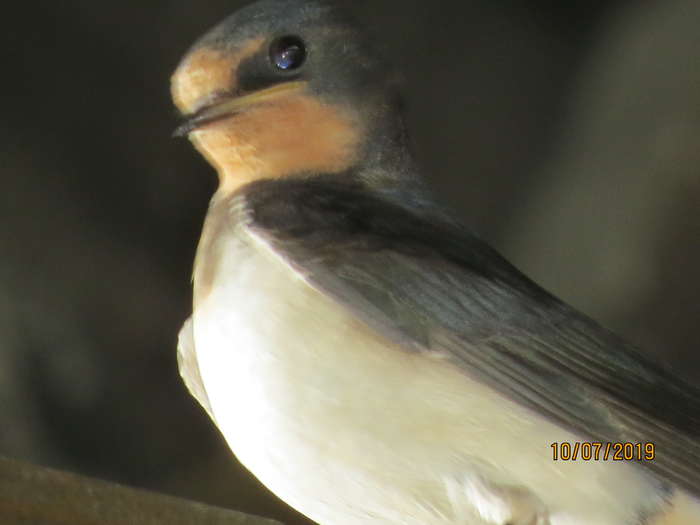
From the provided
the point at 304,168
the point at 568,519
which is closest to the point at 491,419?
the point at 568,519

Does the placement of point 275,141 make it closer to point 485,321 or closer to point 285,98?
point 285,98

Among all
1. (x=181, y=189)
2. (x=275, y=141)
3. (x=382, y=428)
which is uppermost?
(x=275, y=141)

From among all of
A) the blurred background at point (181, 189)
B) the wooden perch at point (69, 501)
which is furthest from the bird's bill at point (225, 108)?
the blurred background at point (181, 189)

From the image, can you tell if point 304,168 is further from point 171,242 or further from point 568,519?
point 171,242

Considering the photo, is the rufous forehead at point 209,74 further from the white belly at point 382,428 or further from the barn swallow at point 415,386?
the white belly at point 382,428
